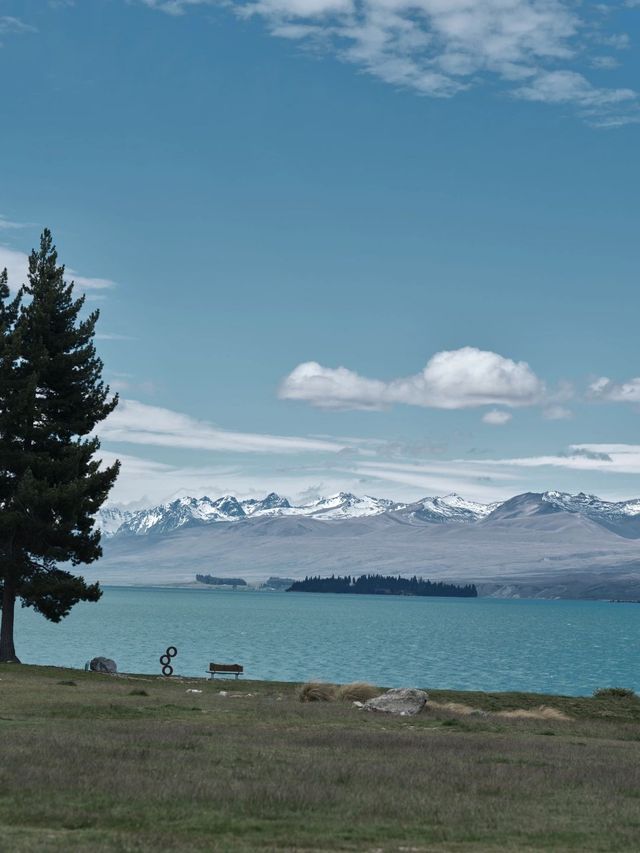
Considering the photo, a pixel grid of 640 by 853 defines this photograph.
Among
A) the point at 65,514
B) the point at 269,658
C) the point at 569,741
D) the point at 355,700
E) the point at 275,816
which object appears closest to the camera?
the point at 275,816

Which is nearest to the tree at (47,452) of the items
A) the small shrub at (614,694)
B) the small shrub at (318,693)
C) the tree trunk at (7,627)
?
the tree trunk at (7,627)

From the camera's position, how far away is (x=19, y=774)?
2014 cm

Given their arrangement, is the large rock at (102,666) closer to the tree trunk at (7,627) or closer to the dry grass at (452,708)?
the tree trunk at (7,627)

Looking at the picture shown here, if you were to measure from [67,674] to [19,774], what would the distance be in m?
36.0

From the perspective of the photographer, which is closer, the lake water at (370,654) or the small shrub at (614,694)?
the small shrub at (614,694)

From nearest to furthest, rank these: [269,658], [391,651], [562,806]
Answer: [562,806] < [269,658] < [391,651]

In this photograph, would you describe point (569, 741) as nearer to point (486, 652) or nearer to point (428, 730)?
point (428, 730)

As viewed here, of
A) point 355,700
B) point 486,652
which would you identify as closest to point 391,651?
point 486,652

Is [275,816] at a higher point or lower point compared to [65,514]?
lower

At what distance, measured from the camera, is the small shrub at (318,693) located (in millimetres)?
45656

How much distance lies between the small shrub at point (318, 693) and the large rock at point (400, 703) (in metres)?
3.93

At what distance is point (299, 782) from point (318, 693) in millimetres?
25731

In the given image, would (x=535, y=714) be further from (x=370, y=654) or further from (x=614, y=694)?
(x=370, y=654)

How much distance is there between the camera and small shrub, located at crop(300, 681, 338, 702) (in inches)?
1797
